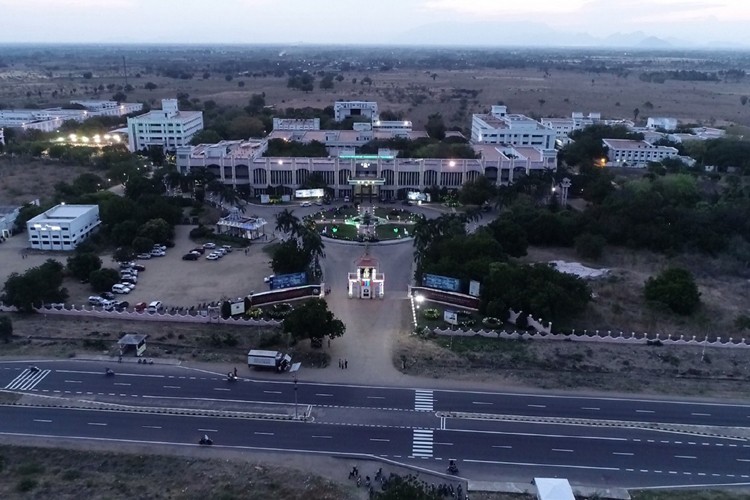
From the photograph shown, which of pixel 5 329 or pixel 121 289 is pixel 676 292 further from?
pixel 5 329

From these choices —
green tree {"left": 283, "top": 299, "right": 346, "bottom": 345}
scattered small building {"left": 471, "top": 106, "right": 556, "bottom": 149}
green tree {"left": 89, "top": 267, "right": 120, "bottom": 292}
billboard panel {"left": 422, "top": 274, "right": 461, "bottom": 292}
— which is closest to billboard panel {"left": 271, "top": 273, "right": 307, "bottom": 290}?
green tree {"left": 283, "top": 299, "right": 346, "bottom": 345}

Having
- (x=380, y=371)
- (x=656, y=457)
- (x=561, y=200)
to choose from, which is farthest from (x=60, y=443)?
(x=561, y=200)

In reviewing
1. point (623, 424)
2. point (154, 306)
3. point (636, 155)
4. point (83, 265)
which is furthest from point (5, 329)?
point (636, 155)

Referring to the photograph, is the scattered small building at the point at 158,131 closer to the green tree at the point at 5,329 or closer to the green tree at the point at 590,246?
the green tree at the point at 5,329

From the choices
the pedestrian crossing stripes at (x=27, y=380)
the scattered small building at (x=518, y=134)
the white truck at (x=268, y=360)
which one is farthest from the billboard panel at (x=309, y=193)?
the pedestrian crossing stripes at (x=27, y=380)

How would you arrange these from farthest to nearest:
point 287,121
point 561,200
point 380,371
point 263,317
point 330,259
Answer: point 287,121
point 561,200
point 330,259
point 263,317
point 380,371

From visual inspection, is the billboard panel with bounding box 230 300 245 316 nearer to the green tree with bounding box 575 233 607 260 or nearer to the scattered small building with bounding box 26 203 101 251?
the scattered small building with bounding box 26 203 101 251

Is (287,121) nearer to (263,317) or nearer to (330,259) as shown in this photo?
(330,259)
